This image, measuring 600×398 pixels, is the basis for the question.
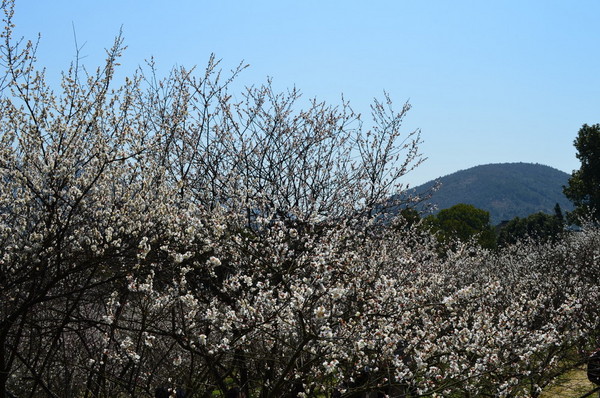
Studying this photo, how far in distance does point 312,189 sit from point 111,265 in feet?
16.8

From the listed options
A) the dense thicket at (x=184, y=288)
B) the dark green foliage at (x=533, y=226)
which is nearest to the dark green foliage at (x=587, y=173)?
the dark green foliage at (x=533, y=226)

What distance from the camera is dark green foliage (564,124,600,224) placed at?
4562 centimetres

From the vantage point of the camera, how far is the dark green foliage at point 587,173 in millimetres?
45625

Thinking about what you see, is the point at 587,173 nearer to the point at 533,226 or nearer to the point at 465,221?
the point at 533,226

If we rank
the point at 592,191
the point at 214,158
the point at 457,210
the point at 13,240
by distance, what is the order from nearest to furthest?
the point at 13,240
the point at 214,158
the point at 592,191
the point at 457,210

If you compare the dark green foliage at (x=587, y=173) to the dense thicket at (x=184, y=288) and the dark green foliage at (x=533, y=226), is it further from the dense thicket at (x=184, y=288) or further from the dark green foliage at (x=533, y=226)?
the dense thicket at (x=184, y=288)

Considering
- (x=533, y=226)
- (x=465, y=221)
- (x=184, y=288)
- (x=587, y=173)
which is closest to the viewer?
(x=184, y=288)

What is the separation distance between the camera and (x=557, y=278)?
1602 cm

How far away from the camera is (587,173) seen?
46.2m

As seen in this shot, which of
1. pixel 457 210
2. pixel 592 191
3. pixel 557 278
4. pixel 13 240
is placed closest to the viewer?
pixel 13 240

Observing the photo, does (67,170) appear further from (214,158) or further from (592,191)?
(592,191)

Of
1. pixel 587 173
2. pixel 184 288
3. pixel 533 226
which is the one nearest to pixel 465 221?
pixel 533 226

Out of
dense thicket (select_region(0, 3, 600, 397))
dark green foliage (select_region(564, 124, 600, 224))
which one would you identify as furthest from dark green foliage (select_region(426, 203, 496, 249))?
dense thicket (select_region(0, 3, 600, 397))

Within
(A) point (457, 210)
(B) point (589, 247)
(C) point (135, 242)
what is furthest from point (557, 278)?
(A) point (457, 210)
